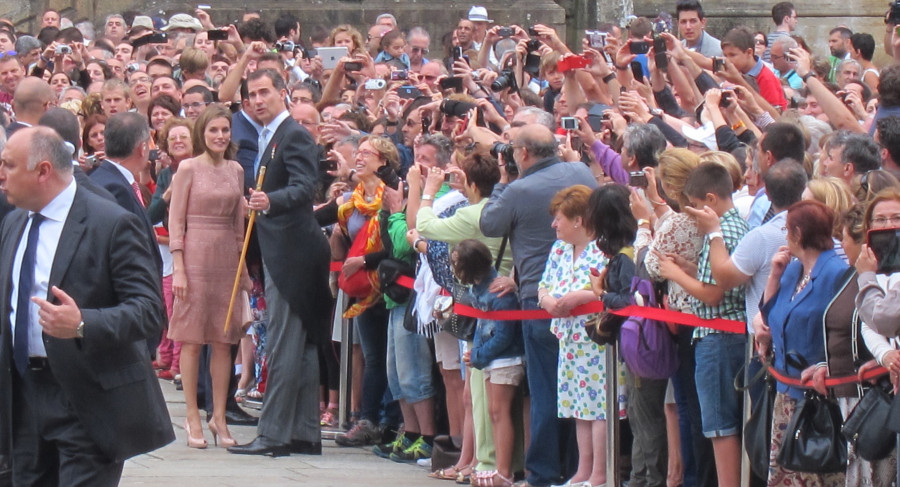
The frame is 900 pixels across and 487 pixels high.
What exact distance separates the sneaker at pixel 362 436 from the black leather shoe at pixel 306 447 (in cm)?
43

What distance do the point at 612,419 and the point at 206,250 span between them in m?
2.79

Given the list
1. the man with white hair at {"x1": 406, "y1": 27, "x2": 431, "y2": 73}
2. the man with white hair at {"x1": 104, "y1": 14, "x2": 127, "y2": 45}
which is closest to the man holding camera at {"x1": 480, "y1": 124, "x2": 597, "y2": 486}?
the man with white hair at {"x1": 406, "y1": 27, "x2": 431, "y2": 73}

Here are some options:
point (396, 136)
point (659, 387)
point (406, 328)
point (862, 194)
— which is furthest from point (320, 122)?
point (862, 194)

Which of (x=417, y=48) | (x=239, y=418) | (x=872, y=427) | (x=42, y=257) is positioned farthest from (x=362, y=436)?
(x=417, y=48)

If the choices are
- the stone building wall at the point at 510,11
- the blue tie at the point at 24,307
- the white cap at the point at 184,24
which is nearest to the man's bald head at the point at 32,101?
the blue tie at the point at 24,307

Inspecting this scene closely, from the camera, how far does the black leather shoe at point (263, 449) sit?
923 centimetres

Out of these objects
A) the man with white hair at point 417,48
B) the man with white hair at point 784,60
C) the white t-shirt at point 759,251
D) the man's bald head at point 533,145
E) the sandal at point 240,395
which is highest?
the man with white hair at point 417,48

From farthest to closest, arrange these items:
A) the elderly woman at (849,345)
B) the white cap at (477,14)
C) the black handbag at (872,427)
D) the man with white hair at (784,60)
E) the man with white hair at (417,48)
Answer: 1. the white cap at (477,14)
2. the man with white hair at (417,48)
3. the man with white hair at (784,60)
4. the elderly woman at (849,345)
5. the black handbag at (872,427)

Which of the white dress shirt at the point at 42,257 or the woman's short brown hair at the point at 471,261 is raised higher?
the woman's short brown hair at the point at 471,261

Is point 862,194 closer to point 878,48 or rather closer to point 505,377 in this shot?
point 505,377

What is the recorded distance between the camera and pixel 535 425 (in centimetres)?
823

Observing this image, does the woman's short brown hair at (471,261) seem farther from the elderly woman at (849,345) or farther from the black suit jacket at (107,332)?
the black suit jacket at (107,332)

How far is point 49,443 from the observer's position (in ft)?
19.3

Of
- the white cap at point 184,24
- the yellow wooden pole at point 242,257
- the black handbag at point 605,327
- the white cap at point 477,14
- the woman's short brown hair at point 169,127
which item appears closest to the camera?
the black handbag at point 605,327
